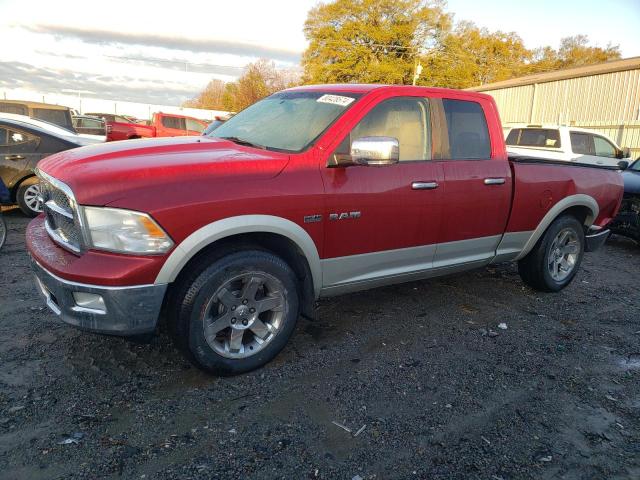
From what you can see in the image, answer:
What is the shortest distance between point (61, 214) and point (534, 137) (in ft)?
33.5

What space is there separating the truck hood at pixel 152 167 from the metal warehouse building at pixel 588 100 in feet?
60.1

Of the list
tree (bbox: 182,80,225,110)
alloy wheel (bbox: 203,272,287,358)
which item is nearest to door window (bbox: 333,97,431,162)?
alloy wheel (bbox: 203,272,287,358)

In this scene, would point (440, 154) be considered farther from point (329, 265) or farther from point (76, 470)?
point (76, 470)

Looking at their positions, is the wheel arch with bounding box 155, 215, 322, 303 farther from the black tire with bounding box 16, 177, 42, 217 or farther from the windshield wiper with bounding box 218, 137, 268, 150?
the black tire with bounding box 16, 177, 42, 217

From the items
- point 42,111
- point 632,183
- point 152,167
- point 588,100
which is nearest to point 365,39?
point 588,100

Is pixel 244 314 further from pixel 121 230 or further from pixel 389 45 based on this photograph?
pixel 389 45

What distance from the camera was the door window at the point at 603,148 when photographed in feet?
35.8

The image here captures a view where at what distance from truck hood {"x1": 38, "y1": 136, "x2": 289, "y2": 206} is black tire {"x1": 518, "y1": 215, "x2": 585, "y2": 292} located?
10.2 feet

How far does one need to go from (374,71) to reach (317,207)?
3715cm

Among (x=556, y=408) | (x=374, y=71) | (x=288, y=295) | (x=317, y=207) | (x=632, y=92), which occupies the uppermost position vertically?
(x=374, y=71)

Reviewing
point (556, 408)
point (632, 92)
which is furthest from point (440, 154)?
point (632, 92)

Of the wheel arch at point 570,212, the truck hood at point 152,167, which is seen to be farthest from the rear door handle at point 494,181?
the truck hood at point 152,167

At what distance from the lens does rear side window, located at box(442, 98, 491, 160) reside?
410 cm

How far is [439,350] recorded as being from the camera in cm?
375
